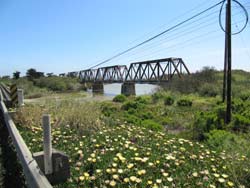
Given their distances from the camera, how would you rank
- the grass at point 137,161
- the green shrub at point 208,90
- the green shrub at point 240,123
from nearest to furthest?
the grass at point 137,161 → the green shrub at point 240,123 → the green shrub at point 208,90

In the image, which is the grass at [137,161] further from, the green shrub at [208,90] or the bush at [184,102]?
the green shrub at [208,90]

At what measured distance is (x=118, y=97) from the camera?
15.8 meters

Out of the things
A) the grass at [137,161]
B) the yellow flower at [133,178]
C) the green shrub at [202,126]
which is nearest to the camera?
the yellow flower at [133,178]

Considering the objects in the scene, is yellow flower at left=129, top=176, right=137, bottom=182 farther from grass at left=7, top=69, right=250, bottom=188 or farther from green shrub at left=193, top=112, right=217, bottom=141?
green shrub at left=193, top=112, right=217, bottom=141

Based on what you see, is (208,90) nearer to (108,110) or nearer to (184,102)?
(184,102)

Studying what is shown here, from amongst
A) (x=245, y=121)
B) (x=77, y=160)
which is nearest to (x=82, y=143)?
(x=77, y=160)

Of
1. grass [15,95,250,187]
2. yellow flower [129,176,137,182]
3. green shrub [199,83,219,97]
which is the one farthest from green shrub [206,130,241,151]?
green shrub [199,83,219,97]

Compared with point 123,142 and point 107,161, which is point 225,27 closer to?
point 123,142

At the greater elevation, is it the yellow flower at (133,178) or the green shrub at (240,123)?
the yellow flower at (133,178)

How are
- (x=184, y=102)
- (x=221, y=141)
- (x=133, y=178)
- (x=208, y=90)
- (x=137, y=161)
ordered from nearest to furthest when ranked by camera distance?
(x=133, y=178)
(x=137, y=161)
(x=221, y=141)
(x=184, y=102)
(x=208, y=90)

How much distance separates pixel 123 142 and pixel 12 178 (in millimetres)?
1984

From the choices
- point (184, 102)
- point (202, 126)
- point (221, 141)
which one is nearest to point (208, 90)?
point (184, 102)

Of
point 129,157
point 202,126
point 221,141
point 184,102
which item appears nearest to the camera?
point 129,157

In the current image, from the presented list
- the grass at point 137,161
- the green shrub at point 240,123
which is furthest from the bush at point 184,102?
the grass at point 137,161
